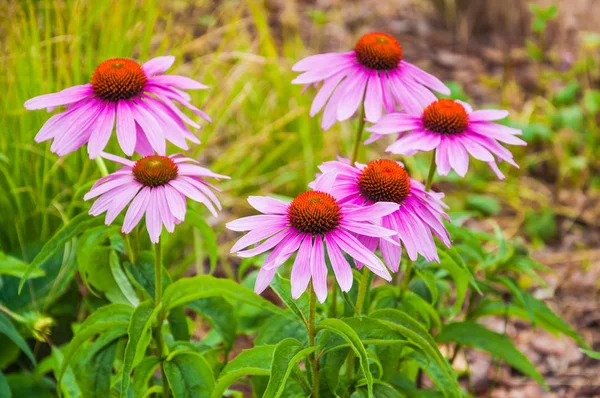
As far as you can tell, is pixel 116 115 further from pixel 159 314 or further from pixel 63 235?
pixel 159 314

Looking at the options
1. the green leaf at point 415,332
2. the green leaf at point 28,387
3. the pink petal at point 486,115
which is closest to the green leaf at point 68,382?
the green leaf at point 28,387

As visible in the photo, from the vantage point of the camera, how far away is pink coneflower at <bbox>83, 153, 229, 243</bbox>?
100cm

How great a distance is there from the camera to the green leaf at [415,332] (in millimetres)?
1023

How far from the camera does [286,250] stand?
0.92 metres

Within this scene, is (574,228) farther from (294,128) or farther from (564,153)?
(294,128)

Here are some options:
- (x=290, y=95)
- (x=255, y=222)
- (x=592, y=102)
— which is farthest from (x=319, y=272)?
(x=592, y=102)

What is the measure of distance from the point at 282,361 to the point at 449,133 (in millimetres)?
464

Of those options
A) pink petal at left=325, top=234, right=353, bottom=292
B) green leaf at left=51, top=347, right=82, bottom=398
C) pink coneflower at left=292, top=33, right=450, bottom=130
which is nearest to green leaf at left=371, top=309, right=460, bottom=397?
pink petal at left=325, top=234, right=353, bottom=292

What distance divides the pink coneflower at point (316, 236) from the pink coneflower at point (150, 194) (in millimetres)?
110

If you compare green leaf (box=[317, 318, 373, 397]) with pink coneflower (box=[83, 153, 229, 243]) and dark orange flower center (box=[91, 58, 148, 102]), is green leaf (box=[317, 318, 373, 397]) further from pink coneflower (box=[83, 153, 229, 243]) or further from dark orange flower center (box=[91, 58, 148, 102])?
dark orange flower center (box=[91, 58, 148, 102])

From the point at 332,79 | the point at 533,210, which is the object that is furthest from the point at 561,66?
the point at 332,79

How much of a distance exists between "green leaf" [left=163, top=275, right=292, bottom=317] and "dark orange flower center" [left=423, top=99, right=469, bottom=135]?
404mm

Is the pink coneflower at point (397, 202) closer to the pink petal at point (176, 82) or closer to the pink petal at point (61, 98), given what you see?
the pink petal at point (176, 82)

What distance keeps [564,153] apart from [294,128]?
1.15 meters
